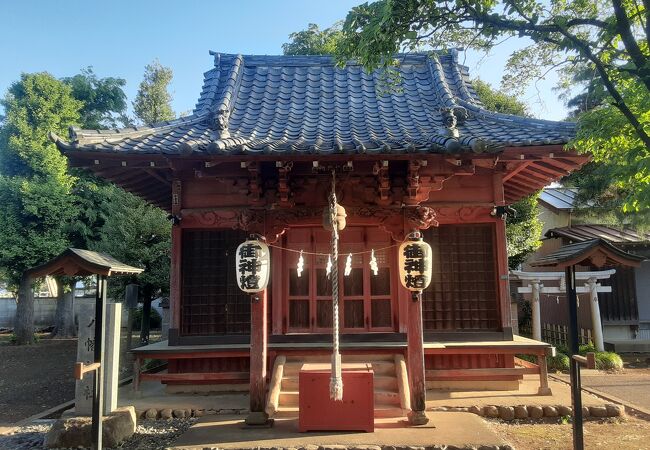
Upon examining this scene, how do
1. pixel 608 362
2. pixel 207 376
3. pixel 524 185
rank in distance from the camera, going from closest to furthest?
pixel 207 376 → pixel 524 185 → pixel 608 362

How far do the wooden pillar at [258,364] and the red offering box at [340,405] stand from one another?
0.78 meters

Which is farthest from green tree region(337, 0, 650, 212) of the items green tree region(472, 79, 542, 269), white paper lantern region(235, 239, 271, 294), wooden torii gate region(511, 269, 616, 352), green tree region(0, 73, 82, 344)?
green tree region(0, 73, 82, 344)

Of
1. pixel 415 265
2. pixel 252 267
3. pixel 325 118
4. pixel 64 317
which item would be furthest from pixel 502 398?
pixel 64 317

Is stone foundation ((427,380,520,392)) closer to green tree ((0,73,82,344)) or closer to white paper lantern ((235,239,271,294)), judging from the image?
white paper lantern ((235,239,271,294))

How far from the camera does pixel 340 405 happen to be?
264 inches

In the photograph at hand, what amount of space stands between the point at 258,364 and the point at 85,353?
3.13 meters

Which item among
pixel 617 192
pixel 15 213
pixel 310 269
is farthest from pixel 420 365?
pixel 15 213

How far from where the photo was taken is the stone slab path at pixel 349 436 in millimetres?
6156

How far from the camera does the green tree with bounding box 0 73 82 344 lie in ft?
65.9

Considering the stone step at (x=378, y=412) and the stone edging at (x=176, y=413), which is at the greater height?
the stone step at (x=378, y=412)

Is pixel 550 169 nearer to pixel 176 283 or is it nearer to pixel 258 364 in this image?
pixel 258 364

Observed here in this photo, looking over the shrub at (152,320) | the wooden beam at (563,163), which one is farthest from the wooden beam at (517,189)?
the shrub at (152,320)

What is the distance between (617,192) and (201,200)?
14083 millimetres

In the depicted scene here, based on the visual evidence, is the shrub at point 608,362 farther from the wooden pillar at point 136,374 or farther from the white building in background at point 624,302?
the wooden pillar at point 136,374
